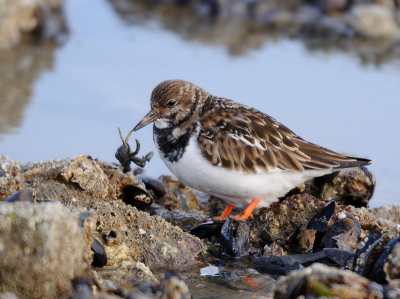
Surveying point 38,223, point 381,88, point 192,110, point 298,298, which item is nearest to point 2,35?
point 192,110

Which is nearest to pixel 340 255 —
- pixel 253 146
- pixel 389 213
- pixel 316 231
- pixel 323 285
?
pixel 316 231

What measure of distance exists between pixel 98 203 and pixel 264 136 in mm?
1287

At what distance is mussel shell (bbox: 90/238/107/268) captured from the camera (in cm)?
256

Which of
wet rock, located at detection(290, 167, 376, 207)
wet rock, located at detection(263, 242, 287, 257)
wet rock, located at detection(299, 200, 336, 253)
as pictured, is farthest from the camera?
wet rock, located at detection(290, 167, 376, 207)

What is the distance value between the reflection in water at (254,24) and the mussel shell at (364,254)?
5186 millimetres

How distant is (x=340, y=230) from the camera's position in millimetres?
3133

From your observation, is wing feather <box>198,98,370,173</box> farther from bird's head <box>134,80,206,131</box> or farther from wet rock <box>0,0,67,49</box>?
wet rock <box>0,0,67,49</box>

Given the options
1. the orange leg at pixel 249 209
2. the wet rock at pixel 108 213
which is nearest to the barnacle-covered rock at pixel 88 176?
the wet rock at pixel 108 213

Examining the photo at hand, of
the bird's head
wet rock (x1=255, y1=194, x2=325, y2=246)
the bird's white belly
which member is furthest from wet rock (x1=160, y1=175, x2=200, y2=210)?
wet rock (x1=255, y1=194, x2=325, y2=246)

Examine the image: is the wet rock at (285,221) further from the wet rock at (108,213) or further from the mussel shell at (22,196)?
the mussel shell at (22,196)

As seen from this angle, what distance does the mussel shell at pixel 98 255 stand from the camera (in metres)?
2.56

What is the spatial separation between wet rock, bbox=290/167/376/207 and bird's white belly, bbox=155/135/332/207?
1.62 feet

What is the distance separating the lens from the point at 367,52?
7730 mm

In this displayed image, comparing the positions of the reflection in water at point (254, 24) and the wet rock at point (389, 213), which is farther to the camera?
the reflection in water at point (254, 24)
